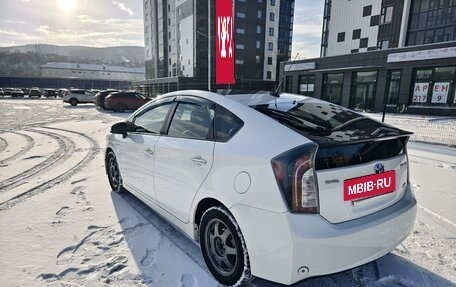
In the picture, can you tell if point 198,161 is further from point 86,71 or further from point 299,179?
point 86,71

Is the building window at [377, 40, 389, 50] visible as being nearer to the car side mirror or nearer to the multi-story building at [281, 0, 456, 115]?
the multi-story building at [281, 0, 456, 115]

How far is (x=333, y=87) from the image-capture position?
27969 mm

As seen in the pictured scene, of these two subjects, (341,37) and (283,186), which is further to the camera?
(341,37)

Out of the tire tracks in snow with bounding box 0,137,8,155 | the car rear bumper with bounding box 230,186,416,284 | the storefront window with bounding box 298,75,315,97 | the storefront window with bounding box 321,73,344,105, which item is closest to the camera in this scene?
the car rear bumper with bounding box 230,186,416,284

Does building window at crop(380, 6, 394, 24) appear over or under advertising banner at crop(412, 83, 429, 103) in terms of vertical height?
over

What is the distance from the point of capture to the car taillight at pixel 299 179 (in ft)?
6.21

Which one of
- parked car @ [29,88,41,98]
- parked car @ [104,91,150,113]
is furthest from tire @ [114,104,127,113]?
parked car @ [29,88,41,98]

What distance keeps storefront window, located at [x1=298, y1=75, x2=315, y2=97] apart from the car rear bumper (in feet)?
96.3

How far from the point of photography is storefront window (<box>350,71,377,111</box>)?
80.3 feet

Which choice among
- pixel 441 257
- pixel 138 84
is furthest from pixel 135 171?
pixel 138 84

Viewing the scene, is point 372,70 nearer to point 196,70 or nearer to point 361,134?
point 361,134

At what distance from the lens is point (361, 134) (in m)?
2.24

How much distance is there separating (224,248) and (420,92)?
24.4 m

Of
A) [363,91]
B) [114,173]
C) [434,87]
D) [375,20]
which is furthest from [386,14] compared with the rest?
[114,173]
